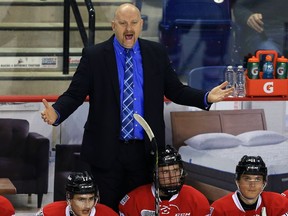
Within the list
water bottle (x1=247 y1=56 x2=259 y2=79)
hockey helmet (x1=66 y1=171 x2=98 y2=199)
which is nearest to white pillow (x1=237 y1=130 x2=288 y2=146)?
water bottle (x1=247 y1=56 x2=259 y2=79)

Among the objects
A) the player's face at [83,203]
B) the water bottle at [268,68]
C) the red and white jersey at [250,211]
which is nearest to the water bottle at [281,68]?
the water bottle at [268,68]

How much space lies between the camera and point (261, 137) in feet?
19.9

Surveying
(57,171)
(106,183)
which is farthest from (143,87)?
(57,171)

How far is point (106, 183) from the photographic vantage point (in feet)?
17.3

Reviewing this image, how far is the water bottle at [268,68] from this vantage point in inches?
238

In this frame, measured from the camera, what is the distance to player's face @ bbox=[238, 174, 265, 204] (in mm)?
5266

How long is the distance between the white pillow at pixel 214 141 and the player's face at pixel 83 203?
44.7 inches

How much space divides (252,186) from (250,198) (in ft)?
0.22

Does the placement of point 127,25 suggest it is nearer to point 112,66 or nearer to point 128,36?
point 128,36

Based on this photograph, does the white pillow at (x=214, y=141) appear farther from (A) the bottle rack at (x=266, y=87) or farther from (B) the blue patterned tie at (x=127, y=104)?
(B) the blue patterned tie at (x=127, y=104)

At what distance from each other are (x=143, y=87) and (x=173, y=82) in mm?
165

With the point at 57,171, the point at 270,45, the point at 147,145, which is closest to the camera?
the point at 147,145

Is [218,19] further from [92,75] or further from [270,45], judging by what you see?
[92,75]

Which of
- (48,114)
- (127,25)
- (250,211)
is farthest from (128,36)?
(250,211)
